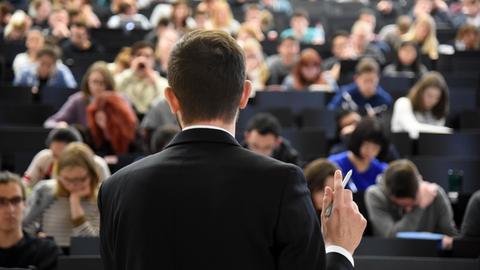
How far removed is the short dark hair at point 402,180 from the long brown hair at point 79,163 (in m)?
1.60

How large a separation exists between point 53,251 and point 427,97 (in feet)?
16.0

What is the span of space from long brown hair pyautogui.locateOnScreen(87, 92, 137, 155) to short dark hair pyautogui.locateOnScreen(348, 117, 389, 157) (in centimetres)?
194

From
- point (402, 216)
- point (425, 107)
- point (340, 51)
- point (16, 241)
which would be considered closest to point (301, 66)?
point (425, 107)

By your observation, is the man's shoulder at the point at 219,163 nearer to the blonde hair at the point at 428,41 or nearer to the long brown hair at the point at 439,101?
the long brown hair at the point at 439,101

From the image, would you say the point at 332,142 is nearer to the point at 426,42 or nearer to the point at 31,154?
the point at 31,154

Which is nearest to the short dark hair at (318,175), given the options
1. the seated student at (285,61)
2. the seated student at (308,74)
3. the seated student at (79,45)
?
the seated student at (308,74)

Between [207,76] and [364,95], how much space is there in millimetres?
7802

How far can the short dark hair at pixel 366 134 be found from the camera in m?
6.88

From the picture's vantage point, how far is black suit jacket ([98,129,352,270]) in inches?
81.0

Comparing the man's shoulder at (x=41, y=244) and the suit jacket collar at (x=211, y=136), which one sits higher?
the suit jacket collar at (x=211, y=136)

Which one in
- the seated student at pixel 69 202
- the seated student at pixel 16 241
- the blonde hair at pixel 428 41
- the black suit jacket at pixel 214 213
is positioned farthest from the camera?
the blonde hair at pixel 428 41

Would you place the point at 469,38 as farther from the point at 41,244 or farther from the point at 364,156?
the point at 41,244

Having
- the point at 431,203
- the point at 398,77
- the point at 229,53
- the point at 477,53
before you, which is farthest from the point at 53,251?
the point at 477,53

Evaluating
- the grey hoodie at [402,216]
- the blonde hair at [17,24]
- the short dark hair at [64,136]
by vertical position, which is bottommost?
the grey hoodie at [402,216]
